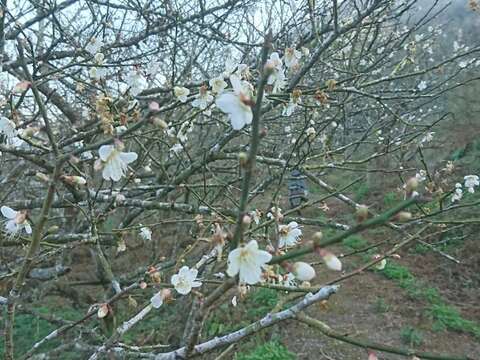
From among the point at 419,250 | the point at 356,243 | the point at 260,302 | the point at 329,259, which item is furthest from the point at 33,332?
the point at 419,250

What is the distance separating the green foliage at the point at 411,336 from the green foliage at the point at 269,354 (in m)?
1.37

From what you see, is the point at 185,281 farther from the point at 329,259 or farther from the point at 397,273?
the point at 397,273

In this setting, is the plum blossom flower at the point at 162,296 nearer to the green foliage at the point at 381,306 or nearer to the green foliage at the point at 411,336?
the green foliage at the point at 411,336

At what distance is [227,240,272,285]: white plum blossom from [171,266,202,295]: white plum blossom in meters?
0.82

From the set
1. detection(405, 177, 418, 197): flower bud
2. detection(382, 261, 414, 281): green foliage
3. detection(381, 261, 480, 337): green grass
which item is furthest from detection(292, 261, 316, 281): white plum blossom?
detection(382, 261, 414, 281): green foliage

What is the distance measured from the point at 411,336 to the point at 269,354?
1694 millimetres

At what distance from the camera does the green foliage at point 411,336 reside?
17.0 feet

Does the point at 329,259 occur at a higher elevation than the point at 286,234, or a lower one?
lower

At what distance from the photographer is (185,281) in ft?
5.83

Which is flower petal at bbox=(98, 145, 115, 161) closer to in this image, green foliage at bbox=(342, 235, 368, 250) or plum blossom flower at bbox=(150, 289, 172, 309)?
plum blossom flower at bbox=(150, 289, 172, 309)

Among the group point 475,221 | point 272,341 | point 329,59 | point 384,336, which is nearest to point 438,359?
point 475,221

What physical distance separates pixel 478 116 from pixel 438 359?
1149 centimetres

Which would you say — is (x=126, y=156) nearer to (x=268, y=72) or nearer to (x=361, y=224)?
(x=268, y=72)

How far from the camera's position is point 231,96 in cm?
105
